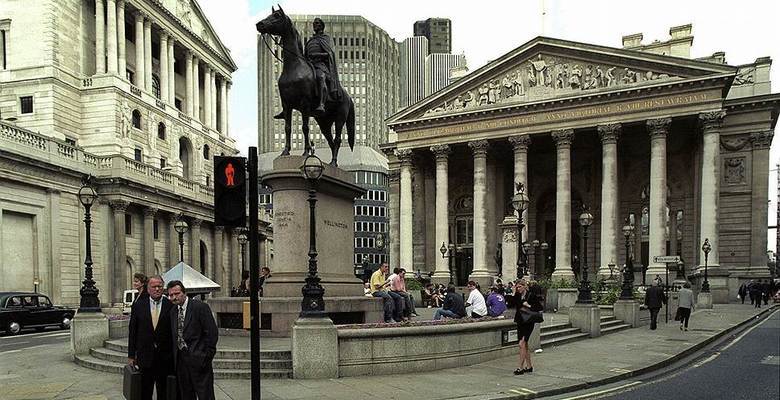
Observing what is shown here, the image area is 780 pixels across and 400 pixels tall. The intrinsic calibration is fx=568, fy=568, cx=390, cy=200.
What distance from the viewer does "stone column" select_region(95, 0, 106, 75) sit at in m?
48.8

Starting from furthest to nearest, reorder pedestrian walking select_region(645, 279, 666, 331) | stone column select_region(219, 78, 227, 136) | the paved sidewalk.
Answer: stone column select_region(219, 78, 227, 136), pedestrian walking select_region(645, 279, 666, 331), the paved sidewalk

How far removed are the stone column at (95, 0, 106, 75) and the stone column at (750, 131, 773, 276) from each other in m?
56.0

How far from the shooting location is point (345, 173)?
1550 centimetres

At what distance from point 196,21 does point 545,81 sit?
41.7 m

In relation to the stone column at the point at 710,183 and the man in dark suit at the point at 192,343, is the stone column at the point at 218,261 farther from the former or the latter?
the man in dark suit at the point at 192,343

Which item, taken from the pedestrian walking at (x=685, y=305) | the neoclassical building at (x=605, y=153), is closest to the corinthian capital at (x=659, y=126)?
the neoclassical building at (x=605, y=153)

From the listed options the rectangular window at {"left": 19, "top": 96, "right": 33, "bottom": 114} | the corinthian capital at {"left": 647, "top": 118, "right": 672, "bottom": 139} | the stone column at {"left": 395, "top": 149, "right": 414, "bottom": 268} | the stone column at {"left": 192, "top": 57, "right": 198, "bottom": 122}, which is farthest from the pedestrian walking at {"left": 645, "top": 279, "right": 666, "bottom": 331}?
the stone column at {"left": 192, "top": 57, "right": 198, "bottom": 122}

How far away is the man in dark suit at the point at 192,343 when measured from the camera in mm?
7242

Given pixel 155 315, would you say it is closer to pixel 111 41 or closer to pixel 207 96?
pixel 111 41

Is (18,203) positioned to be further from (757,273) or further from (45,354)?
(757,273)

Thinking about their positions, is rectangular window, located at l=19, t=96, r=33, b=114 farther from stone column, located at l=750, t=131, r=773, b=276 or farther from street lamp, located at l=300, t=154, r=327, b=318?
stone column, located at l=750, t=131, r=773, b=276

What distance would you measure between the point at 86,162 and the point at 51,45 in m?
12.0

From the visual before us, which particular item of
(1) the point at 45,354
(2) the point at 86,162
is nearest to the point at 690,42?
(2) the point at 86,162

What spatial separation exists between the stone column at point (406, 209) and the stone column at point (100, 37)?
27.6 m
